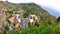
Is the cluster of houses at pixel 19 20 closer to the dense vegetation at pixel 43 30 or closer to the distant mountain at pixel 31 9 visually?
the distant mountain at pixel 31 9

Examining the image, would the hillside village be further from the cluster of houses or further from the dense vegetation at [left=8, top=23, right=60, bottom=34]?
the dense vegetation at [left=8, top=23, right=60, bottom=34]

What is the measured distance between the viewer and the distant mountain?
34.9ft

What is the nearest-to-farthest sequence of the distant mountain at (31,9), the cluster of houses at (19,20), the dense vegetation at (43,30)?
the dense vegetation at (43,30)
the cluster of houses at (19,20)
the distant mountain at (31,9)

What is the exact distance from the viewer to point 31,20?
10.6 m

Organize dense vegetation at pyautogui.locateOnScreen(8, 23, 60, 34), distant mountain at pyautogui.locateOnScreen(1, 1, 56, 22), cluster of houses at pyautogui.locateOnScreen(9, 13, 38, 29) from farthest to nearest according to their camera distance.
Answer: distant mountain at pyautogui.locateOnScreen(1, 1, 56, 22)
cluster of houses at pyautogui.locateOnScreen(9, 13, 38, 29)
dense vegetation at pyautogui.locateOnScreen(8, 23, 60, 34)

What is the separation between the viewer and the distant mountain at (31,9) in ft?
34.9

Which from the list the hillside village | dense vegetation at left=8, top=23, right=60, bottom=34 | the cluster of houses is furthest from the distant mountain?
dense vegetation at left=8, top=23, right=60, bottom=34

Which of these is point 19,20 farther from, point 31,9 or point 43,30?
point 43,30

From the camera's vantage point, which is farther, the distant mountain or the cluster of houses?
the distant mountain

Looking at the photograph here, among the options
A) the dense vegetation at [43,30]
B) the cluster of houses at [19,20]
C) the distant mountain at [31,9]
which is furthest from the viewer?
the distant mountain at [31,9]

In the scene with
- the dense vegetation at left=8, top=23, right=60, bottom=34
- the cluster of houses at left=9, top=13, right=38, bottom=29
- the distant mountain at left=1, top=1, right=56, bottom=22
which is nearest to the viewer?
the dense vegetation at left=8, top=23, right=60, bottom=34

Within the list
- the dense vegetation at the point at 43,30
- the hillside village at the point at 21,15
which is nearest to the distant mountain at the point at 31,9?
the hillside village at the point at 21,15

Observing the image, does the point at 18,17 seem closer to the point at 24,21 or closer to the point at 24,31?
the point at 24,21

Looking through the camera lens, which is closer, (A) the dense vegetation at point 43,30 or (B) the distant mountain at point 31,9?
(A) the dense vegetation at point 43,30
